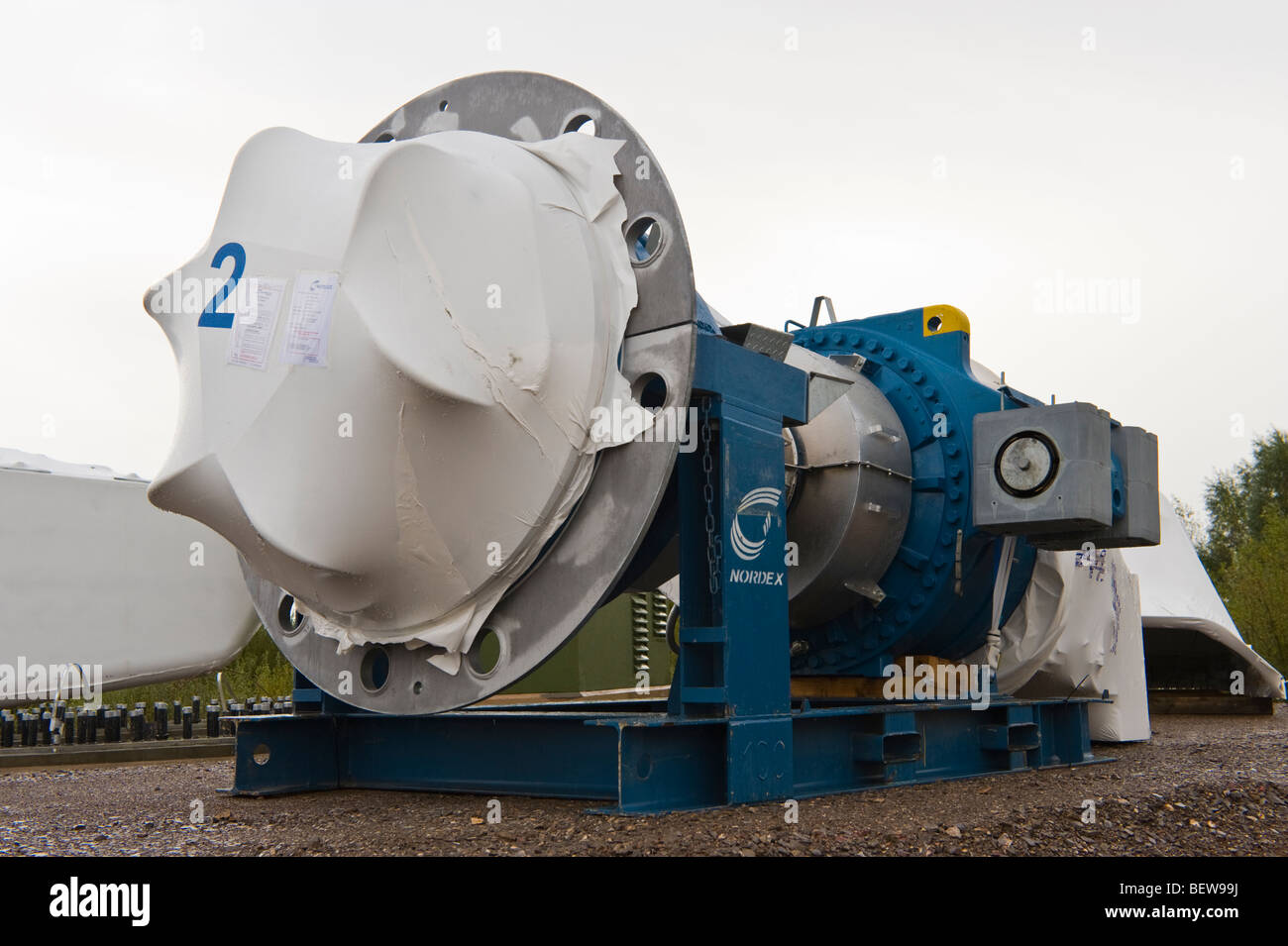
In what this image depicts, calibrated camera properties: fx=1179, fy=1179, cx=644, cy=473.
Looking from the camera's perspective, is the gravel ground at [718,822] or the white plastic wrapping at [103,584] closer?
the gravel ground at [718,822]

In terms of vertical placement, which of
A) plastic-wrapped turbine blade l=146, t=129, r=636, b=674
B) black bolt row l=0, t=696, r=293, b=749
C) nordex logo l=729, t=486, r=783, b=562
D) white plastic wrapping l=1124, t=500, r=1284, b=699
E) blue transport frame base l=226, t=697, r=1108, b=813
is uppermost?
plastic-wrapped turbine blade l=146, t=129, r=636, b=674

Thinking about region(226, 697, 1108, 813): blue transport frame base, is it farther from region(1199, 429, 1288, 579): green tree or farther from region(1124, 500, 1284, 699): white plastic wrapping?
region(1199, 429, 1288, 579): green tree

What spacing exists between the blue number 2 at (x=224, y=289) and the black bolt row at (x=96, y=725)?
3935 millimetres

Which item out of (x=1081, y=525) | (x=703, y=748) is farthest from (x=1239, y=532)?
(x=703, y=748)

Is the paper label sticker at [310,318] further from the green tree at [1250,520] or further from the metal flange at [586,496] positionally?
the green tree at [1250,520]

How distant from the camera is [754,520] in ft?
14.5

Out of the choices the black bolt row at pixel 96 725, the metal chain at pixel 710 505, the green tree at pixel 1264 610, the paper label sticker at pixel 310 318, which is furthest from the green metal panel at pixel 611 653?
the green tree at pixel 1264 610

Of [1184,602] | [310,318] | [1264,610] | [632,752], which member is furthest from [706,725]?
[1264,610]

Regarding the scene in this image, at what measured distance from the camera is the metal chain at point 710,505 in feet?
14.1

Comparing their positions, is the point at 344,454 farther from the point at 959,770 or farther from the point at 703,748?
the point at 959,770

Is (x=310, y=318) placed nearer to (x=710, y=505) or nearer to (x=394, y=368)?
(x=394, y=368)

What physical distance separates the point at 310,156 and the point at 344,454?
1126mm

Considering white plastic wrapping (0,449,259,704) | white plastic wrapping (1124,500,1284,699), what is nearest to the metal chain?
white plastic wrapping (0,449,259,704)

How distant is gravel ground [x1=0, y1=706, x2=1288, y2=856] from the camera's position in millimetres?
3562
